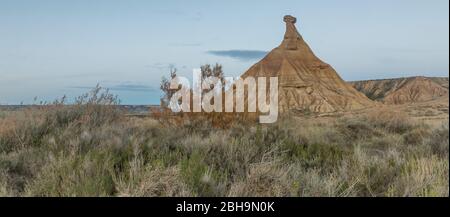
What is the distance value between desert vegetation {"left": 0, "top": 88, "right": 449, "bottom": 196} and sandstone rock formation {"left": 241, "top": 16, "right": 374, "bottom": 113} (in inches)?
1669

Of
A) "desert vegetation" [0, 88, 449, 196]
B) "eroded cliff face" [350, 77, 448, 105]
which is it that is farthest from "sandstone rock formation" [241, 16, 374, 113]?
"desert vegetation" [0, 88, 449, 196]

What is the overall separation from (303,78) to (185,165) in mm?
53268

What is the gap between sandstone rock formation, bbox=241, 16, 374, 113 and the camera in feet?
174

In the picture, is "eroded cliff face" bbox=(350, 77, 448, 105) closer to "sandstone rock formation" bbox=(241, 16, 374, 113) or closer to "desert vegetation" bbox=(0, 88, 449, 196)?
"sandstone rock formation" bbox=(241, 16, 374, 113)

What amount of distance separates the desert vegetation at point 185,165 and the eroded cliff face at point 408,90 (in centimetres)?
8015

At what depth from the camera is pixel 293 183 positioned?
4.62 m

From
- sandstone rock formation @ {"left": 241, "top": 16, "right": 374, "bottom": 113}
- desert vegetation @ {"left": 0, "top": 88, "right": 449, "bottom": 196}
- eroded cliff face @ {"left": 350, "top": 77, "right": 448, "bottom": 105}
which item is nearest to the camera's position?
desert vegetation @ {"left": 0, "top": 88, "right": 449, "bottom": 196}

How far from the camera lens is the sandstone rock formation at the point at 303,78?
53.2 m

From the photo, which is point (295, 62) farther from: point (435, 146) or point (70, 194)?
point (70, 194)

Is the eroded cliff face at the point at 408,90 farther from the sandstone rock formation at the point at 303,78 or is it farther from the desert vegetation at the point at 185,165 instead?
the desert vegetation at the point at 185,165

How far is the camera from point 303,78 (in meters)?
57.2

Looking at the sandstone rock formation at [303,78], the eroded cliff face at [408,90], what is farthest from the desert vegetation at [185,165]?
the eroded cliff face at [408,90]

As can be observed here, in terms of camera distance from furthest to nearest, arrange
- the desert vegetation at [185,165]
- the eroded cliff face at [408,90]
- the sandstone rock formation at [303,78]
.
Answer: the eroded cliff face at [408,90] < the sandstone rock formation at [303,78] < the desert vegetation at [185,165]
